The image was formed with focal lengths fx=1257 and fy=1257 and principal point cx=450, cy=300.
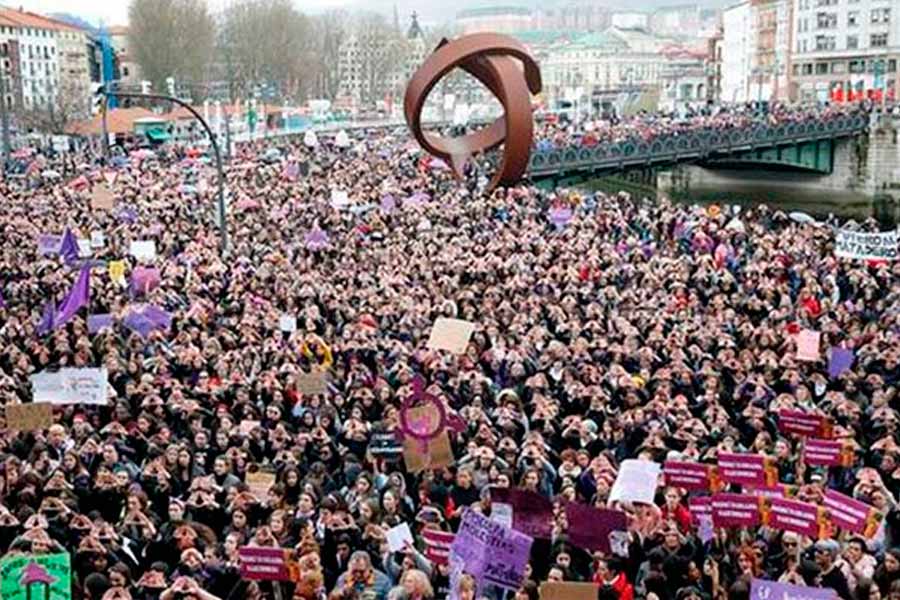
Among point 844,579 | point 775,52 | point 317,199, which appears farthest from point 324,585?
point 775,52

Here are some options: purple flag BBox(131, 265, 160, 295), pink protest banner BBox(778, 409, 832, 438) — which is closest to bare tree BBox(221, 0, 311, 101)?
purple flag BBox(131, 265, 160, 295)

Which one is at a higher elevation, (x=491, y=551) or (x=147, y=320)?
(x=147, y=320)

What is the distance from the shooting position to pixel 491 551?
26.7ft

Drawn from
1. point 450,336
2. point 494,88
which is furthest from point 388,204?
point 450,336

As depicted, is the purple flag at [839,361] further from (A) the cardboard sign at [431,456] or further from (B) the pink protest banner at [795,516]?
(B) the pink protest banner at [795,516]

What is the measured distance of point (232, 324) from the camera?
1670 centimetres

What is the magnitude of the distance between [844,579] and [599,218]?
18770mm

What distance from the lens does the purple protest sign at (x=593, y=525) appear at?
867 cm

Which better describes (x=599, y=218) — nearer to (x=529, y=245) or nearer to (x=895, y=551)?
(x=529, y=245)

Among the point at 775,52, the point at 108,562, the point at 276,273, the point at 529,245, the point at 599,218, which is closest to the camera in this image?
the point at 108,562

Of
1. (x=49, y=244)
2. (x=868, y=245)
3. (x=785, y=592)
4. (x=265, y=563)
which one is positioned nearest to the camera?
(x=785, y=592)

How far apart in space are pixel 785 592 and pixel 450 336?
7.47 metres

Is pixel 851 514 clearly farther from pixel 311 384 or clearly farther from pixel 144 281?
pixel 144 281

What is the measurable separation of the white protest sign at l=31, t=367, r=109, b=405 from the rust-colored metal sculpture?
16.2 meters
